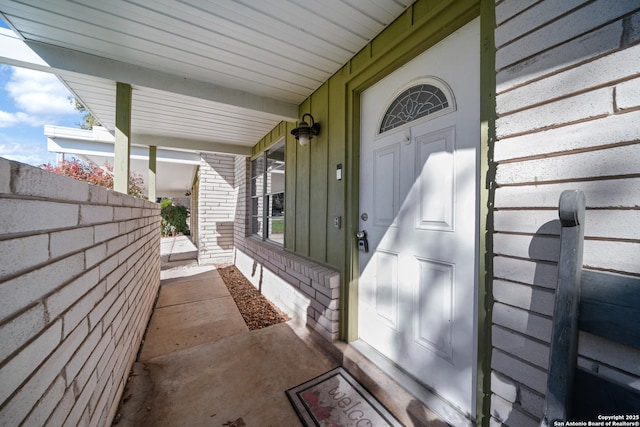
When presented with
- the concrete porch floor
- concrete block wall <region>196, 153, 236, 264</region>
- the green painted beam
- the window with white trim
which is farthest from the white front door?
concrete block wall <region>196, 153, 236, 264</region>

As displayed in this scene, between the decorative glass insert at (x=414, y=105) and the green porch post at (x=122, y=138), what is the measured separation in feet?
7.98

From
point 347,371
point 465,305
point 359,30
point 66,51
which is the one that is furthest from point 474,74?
point 66,51

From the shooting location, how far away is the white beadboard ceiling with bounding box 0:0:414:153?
1616 mm

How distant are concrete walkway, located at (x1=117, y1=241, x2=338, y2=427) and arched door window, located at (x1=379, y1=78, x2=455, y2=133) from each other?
2130 millimetres

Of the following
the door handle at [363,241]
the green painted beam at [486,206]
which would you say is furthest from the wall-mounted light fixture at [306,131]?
the green painted beam at [486,206]

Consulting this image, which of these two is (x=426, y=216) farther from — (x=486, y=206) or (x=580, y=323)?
(x=580, y=323)

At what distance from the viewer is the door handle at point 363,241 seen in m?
2.13

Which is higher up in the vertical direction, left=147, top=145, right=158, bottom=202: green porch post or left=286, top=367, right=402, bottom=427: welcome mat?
left=147, top=145, right=158, bottom=202: green porch post

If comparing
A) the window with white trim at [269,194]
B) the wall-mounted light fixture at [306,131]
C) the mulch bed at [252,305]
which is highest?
the wall-mounted light fixture at [306,131]

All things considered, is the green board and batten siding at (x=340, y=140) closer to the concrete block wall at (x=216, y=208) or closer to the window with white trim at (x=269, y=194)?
the window with white trim at (x=269, y=194)

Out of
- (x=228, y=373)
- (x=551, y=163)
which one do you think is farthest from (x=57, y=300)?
(x=551, y=163)

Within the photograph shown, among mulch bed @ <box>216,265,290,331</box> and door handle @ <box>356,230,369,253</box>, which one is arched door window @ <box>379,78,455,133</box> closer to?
door handle @ <box>356,230,369,253</box>

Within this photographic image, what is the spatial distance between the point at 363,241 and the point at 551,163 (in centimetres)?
138

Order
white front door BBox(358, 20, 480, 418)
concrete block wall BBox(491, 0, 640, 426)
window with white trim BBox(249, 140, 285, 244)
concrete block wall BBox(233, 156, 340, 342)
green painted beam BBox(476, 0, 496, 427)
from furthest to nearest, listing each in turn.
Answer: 1. window with white trim BBox(249, 140, 285, 244)
2. concrete block wall BBox(233, 156, 340, 342)
3. white front door BBox(358, 20, 480, 418)
4. green painted beam BBox(476, 0, 496, 427)
5. concrete block wall BBox(491, 0, 640, 426)
